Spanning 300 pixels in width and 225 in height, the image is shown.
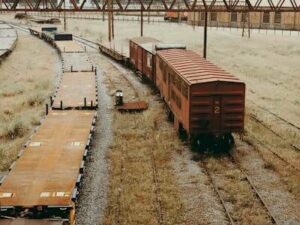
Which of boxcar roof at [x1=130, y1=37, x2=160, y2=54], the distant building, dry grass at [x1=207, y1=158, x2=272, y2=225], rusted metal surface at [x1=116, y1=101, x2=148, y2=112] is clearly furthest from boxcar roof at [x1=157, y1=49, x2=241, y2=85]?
the distant building

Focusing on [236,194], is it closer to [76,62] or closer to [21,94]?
[21,94]

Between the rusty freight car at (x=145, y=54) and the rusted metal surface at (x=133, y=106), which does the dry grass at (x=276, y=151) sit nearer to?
the rusted metal surface at (x=133, y=106)

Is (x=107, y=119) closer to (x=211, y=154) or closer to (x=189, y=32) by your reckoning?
(x=211, y=154)

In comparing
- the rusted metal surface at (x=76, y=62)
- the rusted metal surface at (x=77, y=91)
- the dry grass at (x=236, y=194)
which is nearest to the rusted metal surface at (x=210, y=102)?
the dry grass at (x=236, y=194)

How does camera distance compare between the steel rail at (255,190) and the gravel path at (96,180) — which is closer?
the steel rail at (255,190)

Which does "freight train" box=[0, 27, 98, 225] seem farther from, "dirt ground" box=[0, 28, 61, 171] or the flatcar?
the flatcar
